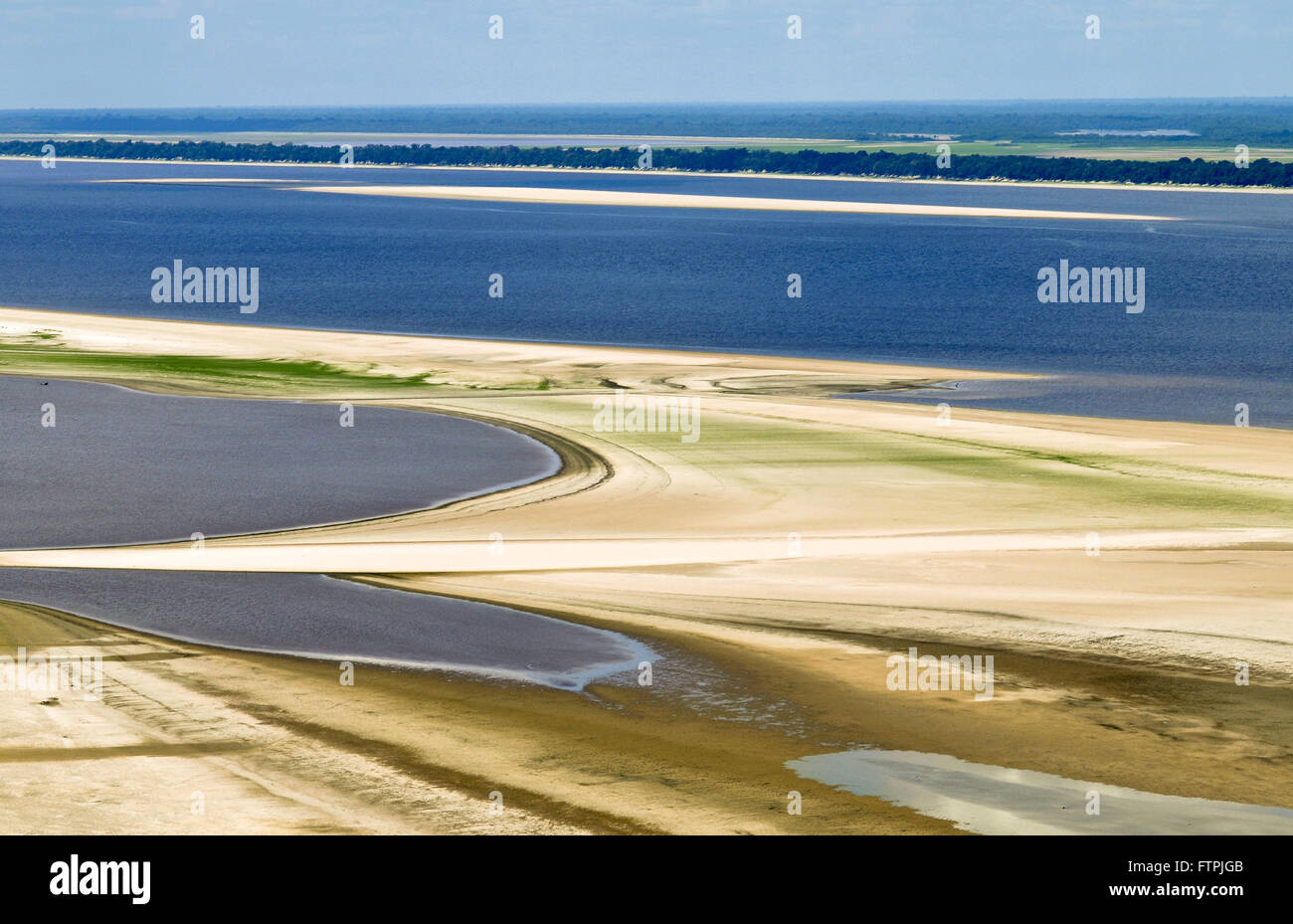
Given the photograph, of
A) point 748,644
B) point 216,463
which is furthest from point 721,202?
point 748,644

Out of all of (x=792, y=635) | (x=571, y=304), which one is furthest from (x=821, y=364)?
(x=792, y=635)

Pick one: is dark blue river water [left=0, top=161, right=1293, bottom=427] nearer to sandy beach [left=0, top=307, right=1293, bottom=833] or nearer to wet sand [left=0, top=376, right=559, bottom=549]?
sandy beach [left=0, top=307, right=1293, bottom=833]

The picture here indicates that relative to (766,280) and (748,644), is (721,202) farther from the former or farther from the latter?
(748,644)

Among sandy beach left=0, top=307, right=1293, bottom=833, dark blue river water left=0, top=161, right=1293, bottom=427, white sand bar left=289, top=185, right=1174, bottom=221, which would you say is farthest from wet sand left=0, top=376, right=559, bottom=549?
white sand bar left=289, top=185, right=1174, bottom=221
